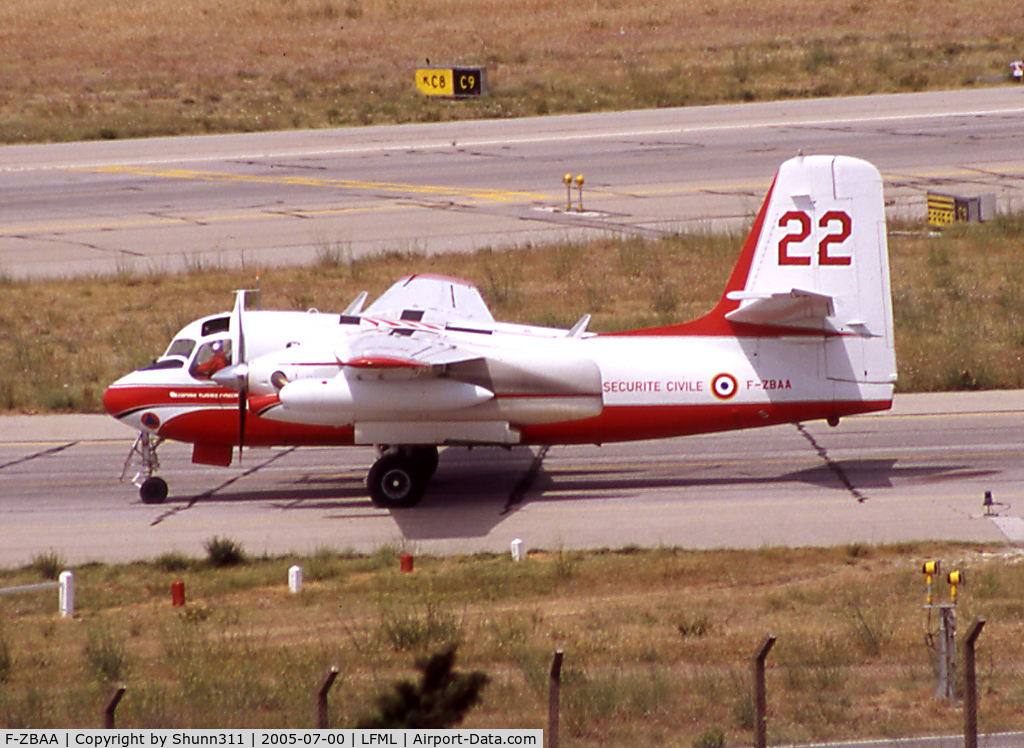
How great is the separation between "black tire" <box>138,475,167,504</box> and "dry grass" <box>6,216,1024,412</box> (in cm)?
790

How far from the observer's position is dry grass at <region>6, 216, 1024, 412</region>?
31.8 metres

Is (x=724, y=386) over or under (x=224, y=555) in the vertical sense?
over

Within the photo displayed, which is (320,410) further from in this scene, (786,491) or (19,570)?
(786,491)

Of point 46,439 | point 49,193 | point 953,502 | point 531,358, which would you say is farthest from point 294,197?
point 953,502

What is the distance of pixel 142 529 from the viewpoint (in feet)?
73.2

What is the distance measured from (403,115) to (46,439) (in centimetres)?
3673

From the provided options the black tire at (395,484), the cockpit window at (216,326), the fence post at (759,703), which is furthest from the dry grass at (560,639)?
the cockpit window at (216,326)

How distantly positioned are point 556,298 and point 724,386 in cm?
1422

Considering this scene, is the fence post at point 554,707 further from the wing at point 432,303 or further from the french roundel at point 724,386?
the wing at point 432,303

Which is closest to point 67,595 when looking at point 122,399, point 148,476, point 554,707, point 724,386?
point 148,476

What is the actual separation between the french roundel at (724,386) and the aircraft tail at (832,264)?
0.83 metres

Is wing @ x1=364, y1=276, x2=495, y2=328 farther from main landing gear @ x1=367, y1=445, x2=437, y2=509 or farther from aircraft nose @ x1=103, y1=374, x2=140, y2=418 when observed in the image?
aircraft nose @ x1=103, y1=374, x2=140, y2=418

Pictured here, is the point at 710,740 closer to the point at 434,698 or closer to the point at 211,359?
the point at 434,698

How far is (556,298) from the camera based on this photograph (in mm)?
36906
